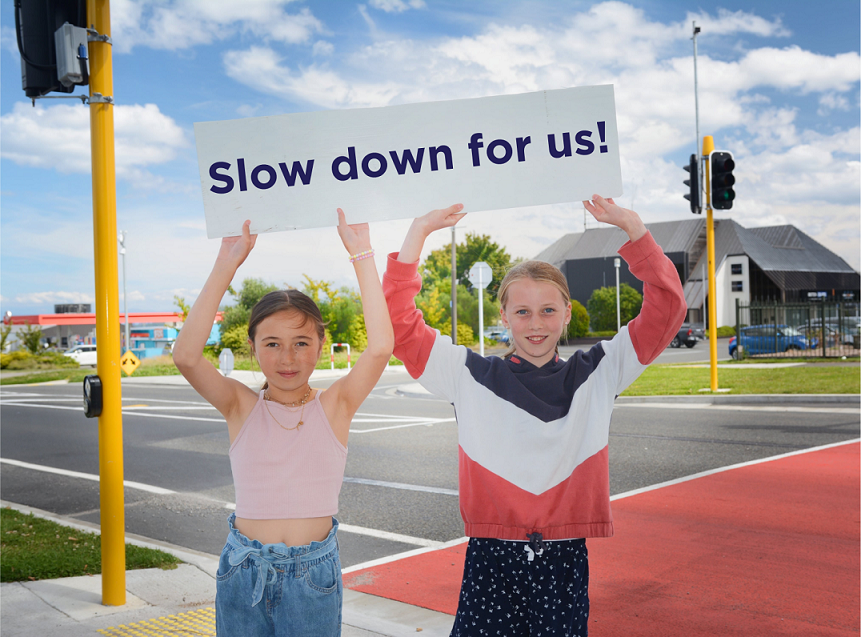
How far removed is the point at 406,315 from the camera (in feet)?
7.84

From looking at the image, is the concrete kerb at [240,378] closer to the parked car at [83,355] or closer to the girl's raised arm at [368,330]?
the parked car at [83,355]

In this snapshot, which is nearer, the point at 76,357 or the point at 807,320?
the point at 807,320

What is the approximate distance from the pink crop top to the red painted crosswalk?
2353 millimetres

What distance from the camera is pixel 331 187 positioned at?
7.66ft

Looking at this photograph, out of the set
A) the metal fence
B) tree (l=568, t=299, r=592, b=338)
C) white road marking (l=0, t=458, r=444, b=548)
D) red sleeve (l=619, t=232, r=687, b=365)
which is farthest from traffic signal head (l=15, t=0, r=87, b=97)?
tree (l=568, t=299, r=592, b=338)

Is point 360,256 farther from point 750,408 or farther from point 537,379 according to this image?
point 750,408

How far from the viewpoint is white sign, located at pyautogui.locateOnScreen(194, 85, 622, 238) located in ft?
7.60

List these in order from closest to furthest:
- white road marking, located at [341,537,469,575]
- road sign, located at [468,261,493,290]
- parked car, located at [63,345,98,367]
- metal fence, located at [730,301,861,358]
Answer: white road marking, located at [341,537,469,575] → road sign, located at [468,261,493,290] → metal fence, located at [730,301,861,358] → parked car, located at [63,345,98,367]

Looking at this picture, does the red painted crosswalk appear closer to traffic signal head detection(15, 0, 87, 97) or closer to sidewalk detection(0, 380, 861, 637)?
sidewalk detection(0, 380, 861, 637)

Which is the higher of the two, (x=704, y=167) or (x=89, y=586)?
(x=704, y=167)

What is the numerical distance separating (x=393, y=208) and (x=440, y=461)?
23.9 ft

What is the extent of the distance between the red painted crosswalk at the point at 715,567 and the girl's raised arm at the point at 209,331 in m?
2.53

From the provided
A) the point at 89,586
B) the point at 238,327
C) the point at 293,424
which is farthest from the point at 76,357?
the point at 293,424

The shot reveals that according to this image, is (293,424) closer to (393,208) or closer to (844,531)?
(393,208)
